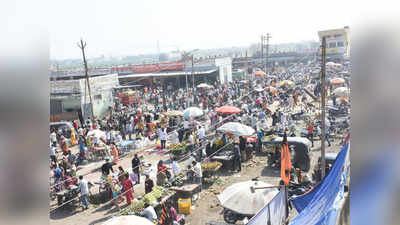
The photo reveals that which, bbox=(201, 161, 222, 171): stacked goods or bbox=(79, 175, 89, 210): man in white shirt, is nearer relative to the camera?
bbox=(79, 175, 89, 210): man in white shirt

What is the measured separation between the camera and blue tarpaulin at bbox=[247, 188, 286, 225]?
205 inches

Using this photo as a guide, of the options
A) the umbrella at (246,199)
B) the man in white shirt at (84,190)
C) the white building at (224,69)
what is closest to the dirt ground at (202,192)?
the man in white shirt at (84,190)

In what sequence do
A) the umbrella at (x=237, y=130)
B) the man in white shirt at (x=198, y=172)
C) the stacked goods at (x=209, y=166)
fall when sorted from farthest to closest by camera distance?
the umbrella at (x=237, y=130), the stacked goods at (x=209, y=166), the man in white shirt at (x=198, y=172)

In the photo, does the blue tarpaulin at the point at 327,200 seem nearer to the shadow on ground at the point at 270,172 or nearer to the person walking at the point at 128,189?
the person walking at the point at 128,189

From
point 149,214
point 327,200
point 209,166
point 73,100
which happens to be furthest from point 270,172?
point 73,100

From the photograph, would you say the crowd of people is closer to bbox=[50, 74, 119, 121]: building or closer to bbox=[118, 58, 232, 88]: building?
bbox=[50, 74, 119, 121]: building

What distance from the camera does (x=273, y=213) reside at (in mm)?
5758

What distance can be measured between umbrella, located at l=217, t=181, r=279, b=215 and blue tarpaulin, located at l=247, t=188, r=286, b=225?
1.30 m

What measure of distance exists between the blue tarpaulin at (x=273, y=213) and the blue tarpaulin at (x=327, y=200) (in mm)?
456

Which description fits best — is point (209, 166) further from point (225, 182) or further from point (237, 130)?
point (237, 130)

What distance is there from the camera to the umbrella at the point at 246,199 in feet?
24.7

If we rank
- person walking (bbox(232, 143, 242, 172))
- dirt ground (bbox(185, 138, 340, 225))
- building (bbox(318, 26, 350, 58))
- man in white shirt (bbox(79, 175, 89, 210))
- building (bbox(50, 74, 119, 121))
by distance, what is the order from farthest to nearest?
building (bbox(50, 74, 119, 121)) < person walking (bbox(232, 143, 242, 172)) < man in white shirt (bbox(79, 175, 89, 210)) < dirt ground (bbox(185, 138, 340, 225)) < building (bbox(318, 26, 350, 58))

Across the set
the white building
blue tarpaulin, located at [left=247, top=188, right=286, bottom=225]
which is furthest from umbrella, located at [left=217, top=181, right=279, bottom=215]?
the white building
